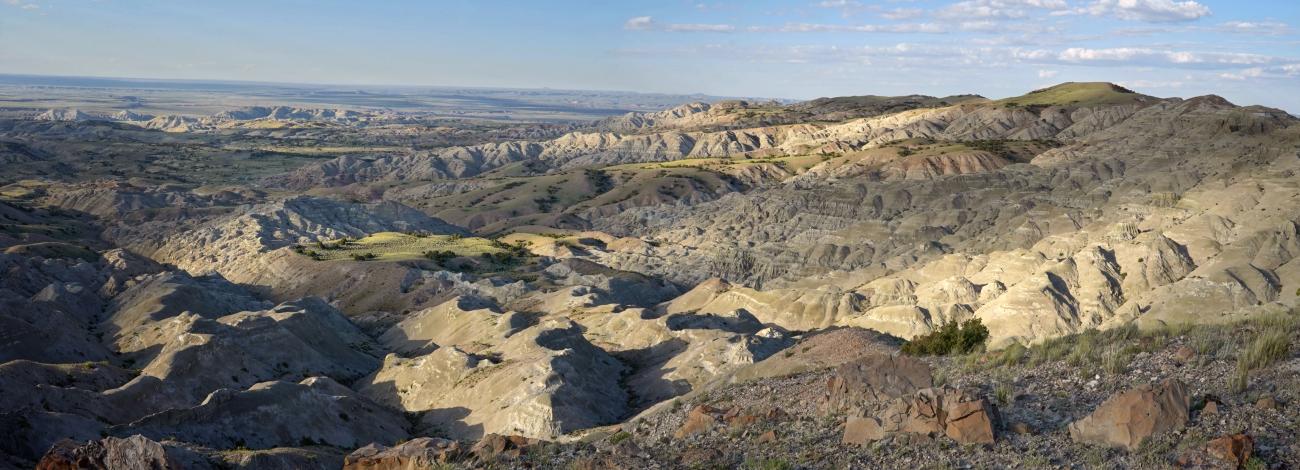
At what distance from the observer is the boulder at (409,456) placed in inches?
897

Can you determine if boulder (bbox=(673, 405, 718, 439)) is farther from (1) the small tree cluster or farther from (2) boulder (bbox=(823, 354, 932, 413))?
(1) the small tree cluster

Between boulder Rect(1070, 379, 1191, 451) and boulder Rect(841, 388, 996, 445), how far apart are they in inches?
73.1

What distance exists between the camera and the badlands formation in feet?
69.6

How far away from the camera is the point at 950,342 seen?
98.3ft

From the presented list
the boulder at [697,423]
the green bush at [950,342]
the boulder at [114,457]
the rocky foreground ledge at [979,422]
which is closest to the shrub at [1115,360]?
the rocky foreground ledge at [979,422]

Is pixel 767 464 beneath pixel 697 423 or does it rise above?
above

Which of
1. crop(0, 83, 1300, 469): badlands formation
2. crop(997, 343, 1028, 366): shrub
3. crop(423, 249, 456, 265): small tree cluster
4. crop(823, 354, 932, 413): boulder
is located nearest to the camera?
crop(0, 83, 1300, 469): badlands formation

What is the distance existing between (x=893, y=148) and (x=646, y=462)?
475ft

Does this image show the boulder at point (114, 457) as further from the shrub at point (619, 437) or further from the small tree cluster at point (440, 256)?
the small tree cluster at point (440, 256)

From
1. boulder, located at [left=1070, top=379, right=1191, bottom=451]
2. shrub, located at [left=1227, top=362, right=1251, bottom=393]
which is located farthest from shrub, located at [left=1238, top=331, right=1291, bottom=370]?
boulder, located at [left=1070, top=379, right=1191, bottom=451]

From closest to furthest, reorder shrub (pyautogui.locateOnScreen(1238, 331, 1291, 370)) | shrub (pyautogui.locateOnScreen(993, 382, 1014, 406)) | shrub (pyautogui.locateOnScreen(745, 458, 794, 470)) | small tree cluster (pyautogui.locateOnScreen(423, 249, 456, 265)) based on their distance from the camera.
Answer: shrub (pyautogui.locateOnScreen(745, 458, 794, 470)), shrub (pyautogui.locateOnScreen(1238, 331, 1291, 370)), shrub (pyautogui.locateOnScreen(993, 382, 1014, 406)), small tree cluster (pyautogui.locateOnScreen(423, 249, 456, 265))

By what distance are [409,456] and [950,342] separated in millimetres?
17612

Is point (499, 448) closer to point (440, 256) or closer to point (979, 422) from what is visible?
point (979, 422)

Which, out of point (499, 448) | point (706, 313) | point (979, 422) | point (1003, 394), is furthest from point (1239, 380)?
point (706, 313)
